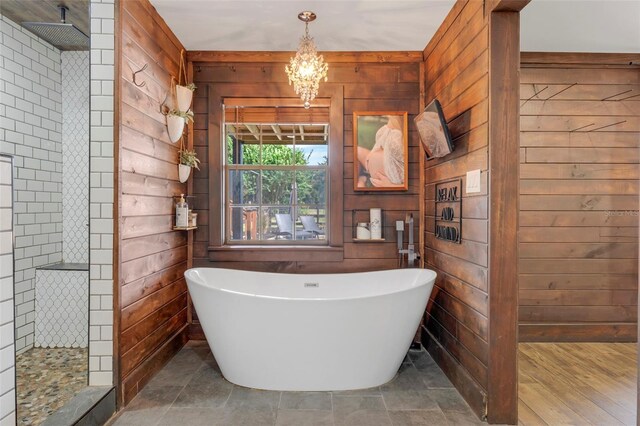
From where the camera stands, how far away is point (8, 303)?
1.29m

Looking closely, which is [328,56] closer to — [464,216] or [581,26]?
[464,216]

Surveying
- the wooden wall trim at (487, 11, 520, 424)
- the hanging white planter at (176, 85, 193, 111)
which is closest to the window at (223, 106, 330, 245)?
the hanging white planter at (176, 85, 193, 111)

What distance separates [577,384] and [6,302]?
3.11 m

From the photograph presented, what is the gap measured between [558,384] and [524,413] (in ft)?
1.67

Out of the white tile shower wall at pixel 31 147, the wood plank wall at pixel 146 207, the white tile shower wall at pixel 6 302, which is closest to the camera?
the white tile shower wall at pixel 6 302

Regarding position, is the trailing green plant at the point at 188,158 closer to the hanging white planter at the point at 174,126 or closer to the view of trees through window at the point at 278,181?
the hanging white planter at the point at 174,126

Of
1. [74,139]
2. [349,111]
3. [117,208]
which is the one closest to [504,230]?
[349,111]

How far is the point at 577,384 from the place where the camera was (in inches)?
87.9

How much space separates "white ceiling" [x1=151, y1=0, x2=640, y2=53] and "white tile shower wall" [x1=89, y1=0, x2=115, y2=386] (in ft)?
1.80

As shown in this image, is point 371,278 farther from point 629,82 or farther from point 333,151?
point 629,82

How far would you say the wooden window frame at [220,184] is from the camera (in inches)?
117

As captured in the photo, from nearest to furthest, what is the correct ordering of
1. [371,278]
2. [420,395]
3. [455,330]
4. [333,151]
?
[420,395] → [455,330] → [371,278] → [333,151]

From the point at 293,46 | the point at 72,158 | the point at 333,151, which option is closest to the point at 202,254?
the point at 72,158

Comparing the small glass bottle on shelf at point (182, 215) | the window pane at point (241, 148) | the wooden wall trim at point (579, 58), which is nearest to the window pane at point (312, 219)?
the window pane at point (241, 148)
